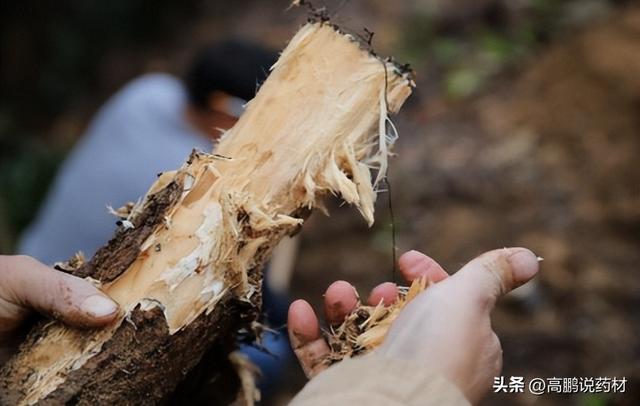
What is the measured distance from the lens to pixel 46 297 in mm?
1331

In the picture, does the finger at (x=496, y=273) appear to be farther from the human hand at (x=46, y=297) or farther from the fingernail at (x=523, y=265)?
the human hand at (x=46, y=297)

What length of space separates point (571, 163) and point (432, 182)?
2.42 ft

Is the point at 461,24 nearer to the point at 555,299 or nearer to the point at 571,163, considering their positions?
the point at 571,163

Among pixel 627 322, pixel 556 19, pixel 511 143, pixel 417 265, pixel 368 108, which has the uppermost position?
pixel 556 19

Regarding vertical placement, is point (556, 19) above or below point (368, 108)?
above

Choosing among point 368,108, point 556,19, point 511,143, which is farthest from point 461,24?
point 368,108

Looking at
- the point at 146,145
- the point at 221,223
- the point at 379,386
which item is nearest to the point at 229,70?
the point at 146,145

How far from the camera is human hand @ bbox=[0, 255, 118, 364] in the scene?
130 cm

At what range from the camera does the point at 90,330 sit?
133 centimetres

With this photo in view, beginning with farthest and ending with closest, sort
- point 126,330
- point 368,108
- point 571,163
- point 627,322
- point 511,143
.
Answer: point 511,143 < point 571,163 < point 627,322 < point 368,108 < point 126,330

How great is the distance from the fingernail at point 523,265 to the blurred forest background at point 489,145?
1.56 m

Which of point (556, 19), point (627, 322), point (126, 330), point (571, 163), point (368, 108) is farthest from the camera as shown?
point (556, 19)

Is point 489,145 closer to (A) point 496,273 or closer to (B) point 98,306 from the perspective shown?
(A) point 496,273

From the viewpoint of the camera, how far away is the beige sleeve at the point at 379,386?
1.02 meters
